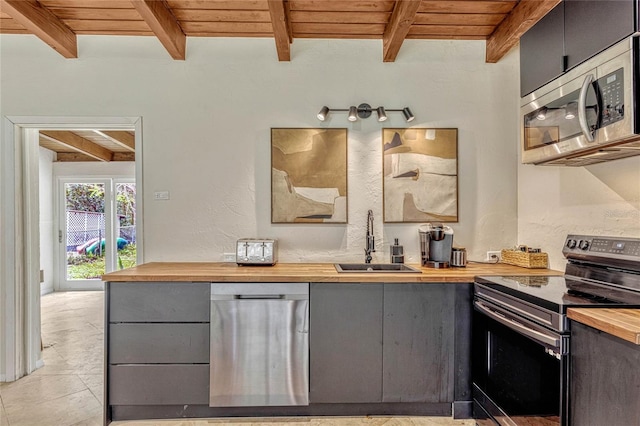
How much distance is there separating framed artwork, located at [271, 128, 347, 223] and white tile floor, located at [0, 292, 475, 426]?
1374 mm

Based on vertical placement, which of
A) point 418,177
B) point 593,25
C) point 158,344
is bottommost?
point 158,344

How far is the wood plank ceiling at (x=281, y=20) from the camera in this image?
223cm

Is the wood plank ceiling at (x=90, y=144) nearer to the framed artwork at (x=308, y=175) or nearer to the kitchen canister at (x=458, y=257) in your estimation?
the framed artwork at (x=308, y=175)

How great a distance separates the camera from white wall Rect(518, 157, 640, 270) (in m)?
1.82

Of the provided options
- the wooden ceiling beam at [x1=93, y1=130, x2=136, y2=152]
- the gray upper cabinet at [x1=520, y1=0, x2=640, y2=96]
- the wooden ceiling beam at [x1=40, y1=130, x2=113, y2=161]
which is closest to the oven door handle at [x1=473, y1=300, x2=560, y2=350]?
the gray upper cabinet at [x1=520, y1=0, x2=640, y2=96]

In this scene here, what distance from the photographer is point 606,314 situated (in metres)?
1.25

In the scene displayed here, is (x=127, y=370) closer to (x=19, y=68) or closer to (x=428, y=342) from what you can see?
(x=428, y=342)

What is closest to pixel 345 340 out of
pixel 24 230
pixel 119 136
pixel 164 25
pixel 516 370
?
pixel 516 370

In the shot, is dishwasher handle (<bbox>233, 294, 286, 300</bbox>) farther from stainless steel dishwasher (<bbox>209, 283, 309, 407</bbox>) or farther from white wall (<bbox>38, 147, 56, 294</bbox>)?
white wall (<bbox>38, 147, 56, 294</bbox>)

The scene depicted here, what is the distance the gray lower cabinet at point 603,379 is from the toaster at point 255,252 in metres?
1.73

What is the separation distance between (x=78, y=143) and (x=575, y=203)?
5713 millimetres

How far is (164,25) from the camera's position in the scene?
2.30 metres

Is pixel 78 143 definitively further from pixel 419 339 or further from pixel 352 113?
pixel 419 339

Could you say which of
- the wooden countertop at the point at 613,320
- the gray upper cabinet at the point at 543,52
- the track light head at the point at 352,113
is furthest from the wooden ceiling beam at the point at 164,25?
the wooden countertop at the point at 613,320
